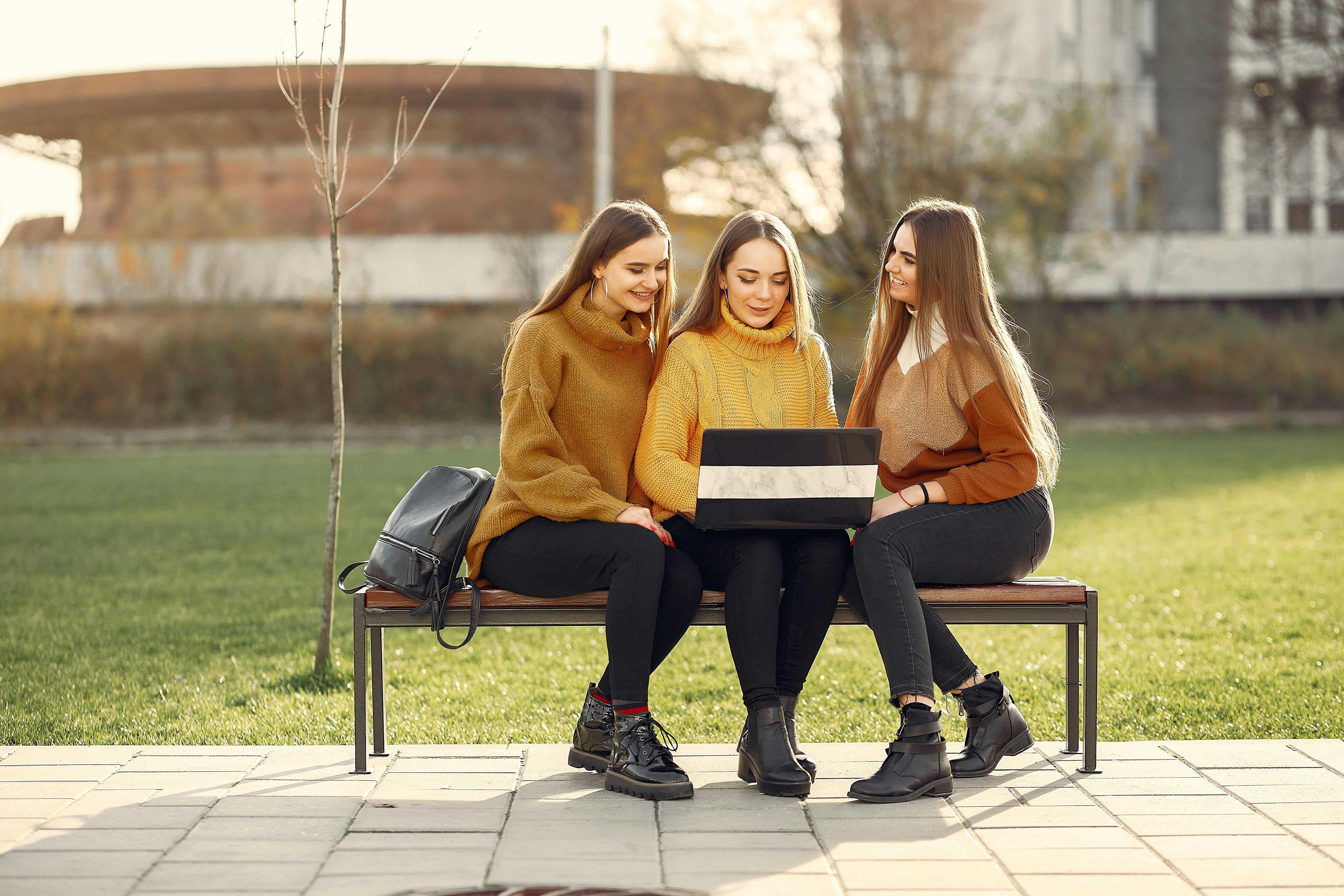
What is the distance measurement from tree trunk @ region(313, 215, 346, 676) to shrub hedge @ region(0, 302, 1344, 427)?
2152 centimetres

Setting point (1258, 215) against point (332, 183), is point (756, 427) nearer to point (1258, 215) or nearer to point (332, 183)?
point (332, 183)

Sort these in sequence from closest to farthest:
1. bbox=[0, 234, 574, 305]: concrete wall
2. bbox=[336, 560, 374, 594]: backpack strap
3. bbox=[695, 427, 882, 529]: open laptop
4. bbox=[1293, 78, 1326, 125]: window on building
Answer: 1. bbox=[695, 427, 882, 529]: open laptop
2. bbox=[336, 560, 374, 594]: backpack strap
3. bbox=[1293, 78, 1326, 125]: window on building
4. bbox=[0, 234, 574, 305]: concrete wall

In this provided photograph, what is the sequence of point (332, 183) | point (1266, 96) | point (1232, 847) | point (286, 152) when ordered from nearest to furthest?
point (1232, 847) < point (332, 183) < point (1266, 96) < point (286, 152)

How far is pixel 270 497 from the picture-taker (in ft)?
43.9

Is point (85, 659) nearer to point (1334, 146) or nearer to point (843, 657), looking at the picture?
point (843, 657)

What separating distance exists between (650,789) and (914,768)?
0.71 meters

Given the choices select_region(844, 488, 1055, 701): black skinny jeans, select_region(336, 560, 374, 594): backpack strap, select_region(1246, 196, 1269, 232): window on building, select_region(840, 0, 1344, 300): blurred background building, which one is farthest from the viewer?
select_region(1246, 196, 1269, 232): window on building

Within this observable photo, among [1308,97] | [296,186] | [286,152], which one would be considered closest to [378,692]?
[296,186]

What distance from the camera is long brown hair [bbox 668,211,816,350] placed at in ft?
12.8

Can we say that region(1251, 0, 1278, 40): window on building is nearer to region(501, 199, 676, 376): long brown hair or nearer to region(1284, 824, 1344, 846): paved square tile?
region(501, 199, 676, 376): long brown hair

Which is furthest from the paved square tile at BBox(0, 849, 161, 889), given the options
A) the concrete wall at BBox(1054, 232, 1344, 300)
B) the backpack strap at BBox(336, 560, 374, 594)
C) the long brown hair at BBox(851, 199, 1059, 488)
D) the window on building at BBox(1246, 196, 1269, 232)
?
the window on building at BBox(1246, 196, 1269, 232)

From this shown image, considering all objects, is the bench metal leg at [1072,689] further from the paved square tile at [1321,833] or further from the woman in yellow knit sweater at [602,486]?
the woman in yellow knit sweater at [602,486]

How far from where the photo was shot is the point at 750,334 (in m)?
3.90

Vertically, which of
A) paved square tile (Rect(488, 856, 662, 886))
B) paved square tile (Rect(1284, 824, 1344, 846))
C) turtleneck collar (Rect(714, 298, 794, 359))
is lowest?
paved square tile (Rect(488, 856, 662, 886))
